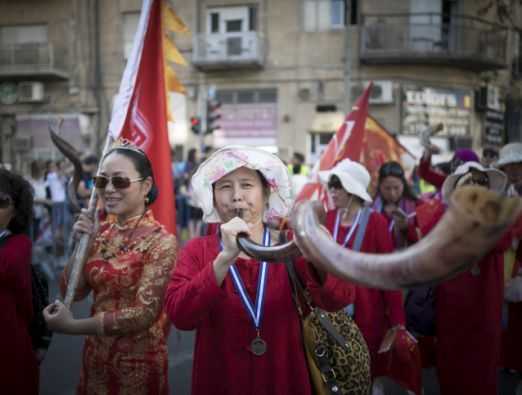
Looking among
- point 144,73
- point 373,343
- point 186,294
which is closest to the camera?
point 186,294

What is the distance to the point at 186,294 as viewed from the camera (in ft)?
6.03

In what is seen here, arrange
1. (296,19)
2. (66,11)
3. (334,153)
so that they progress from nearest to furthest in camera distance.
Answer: (334,153) → (296,19) → (66,11)

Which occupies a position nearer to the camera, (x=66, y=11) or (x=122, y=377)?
(x=122, y=377)

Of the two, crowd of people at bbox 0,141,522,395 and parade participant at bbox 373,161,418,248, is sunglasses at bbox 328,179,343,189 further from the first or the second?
parade participant at bbox 373,161,418,248

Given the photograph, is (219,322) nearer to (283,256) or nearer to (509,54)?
(283,256)

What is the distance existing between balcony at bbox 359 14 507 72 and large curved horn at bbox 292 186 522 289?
19078mm

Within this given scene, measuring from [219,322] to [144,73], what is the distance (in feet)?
7.17

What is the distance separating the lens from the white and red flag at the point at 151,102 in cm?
342

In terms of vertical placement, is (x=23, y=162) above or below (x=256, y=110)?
below

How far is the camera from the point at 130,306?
89.4 inches

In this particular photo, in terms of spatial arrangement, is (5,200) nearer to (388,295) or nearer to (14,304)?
(14,304)

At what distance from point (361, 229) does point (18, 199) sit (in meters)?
2.14

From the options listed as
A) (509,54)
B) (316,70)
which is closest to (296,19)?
(316,70)

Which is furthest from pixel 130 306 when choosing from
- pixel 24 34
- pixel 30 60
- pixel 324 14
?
pixel 24 34
